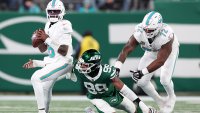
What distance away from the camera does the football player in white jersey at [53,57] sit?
880 centimetres

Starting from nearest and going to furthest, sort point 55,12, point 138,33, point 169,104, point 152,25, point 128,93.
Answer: point 128,93 < point 152,25 < point 55,12 < point 138,33 < point 169,104

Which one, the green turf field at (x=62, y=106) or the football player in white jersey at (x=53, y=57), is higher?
the football player in white jersey at (x=53, y=57)

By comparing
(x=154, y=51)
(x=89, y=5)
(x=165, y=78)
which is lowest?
(x=89, y=5)

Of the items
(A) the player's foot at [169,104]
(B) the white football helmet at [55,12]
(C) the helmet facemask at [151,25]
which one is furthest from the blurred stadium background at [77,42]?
(B) the white football helmet at [55,12]

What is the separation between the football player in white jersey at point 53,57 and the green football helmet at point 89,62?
650 mm

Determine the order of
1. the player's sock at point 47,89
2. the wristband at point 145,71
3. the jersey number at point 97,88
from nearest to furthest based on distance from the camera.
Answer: the jersey number at point 97,88, the wristband at point 145,71, the player's sock at point 47,89

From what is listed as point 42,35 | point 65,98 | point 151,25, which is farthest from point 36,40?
point 65,98

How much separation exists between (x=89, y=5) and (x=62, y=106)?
423cm

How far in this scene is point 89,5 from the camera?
48.6 feet

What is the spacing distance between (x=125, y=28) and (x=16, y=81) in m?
2.35

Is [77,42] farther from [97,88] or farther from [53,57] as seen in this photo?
[97,88]

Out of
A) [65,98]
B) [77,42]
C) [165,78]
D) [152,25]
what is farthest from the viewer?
[77,42]

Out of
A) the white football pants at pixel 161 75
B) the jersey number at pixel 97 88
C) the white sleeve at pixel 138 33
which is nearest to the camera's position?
the jersey number at pixel 97 88

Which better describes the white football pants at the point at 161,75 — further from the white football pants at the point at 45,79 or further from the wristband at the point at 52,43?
the wristband at the point at 52,43
